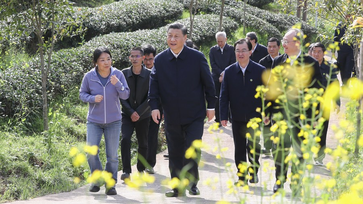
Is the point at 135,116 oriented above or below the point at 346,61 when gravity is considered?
below

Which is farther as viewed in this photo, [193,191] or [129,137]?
[129,137]

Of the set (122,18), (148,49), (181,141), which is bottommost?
(181,141)

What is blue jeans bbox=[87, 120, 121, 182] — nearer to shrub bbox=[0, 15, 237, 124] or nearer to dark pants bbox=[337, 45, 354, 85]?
shrub bbox=[0, 15, 237, 124]

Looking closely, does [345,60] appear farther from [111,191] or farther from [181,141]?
[111,191]

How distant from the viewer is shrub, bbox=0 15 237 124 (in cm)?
981

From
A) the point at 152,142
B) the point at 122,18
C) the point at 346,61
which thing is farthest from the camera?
the point at 122,18

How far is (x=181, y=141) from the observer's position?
7402 mm

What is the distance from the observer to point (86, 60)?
1225 cm

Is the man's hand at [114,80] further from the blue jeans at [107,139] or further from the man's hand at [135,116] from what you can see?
the man's hand at [135,116]

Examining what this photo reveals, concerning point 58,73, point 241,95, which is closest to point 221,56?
point 58,73

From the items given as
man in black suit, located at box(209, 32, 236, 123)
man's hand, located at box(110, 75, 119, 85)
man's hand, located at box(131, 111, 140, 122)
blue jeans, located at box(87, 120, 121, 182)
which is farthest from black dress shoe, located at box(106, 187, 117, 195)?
man in black suit, located at box(209, 32, 236, 123)

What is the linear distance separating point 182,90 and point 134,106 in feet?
5.15

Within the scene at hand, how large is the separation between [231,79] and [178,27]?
49.9 inches

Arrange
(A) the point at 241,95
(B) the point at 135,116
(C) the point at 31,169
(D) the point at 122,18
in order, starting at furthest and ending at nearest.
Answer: (D) the point at 122,18 → (B) the point at 135,116 → (C) the point at 31,169 → (A) the point at 241,95
